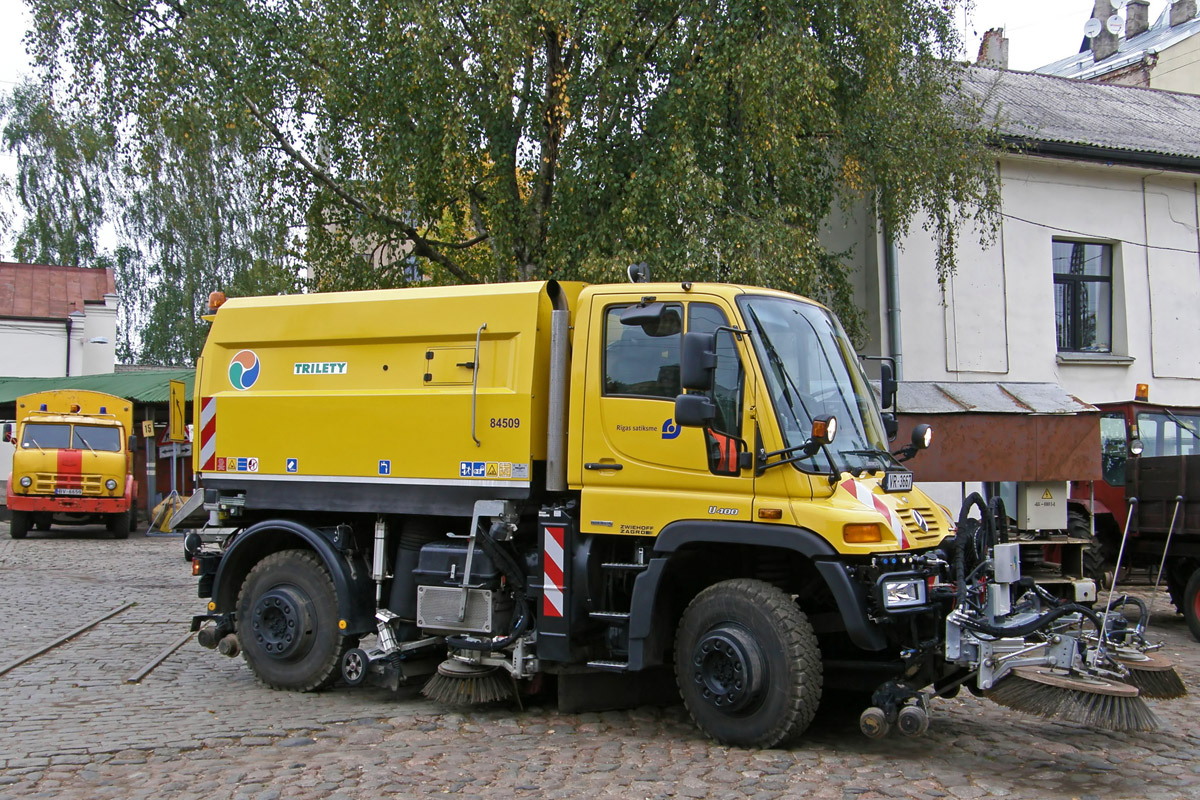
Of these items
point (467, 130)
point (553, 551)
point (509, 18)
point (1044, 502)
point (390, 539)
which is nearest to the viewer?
point (553, 551)

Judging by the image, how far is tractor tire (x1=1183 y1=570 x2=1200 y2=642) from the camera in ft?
36.2

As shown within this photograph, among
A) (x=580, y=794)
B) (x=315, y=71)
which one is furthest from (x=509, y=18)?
(x=580, y=794)

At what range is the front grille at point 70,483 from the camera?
22.4 metres

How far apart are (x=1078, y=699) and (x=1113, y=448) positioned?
28.1 ft

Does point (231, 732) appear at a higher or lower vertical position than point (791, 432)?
lower

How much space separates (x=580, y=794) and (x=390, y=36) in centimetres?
1177

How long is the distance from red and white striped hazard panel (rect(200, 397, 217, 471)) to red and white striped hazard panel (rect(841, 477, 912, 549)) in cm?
465

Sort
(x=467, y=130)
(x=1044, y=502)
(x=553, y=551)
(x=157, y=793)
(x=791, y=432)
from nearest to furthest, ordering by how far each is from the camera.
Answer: (x=157, y=793) < (x=791, y=432) < (x=553, y=551) < (x=1044, y=502) < (x=467, y=130)

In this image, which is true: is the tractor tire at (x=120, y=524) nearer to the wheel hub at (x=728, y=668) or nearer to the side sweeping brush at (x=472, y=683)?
the side sweeping brush at (x=472, y=683)

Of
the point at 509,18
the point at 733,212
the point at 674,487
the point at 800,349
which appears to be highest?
the point at 509,18

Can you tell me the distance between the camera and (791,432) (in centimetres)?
659

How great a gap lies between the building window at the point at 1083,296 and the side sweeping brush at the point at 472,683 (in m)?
15.3

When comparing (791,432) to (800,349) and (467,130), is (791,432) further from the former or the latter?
(467,130)

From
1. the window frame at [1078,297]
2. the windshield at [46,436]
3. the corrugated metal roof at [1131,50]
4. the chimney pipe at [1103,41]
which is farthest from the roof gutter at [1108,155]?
the windshield at [46,436]
